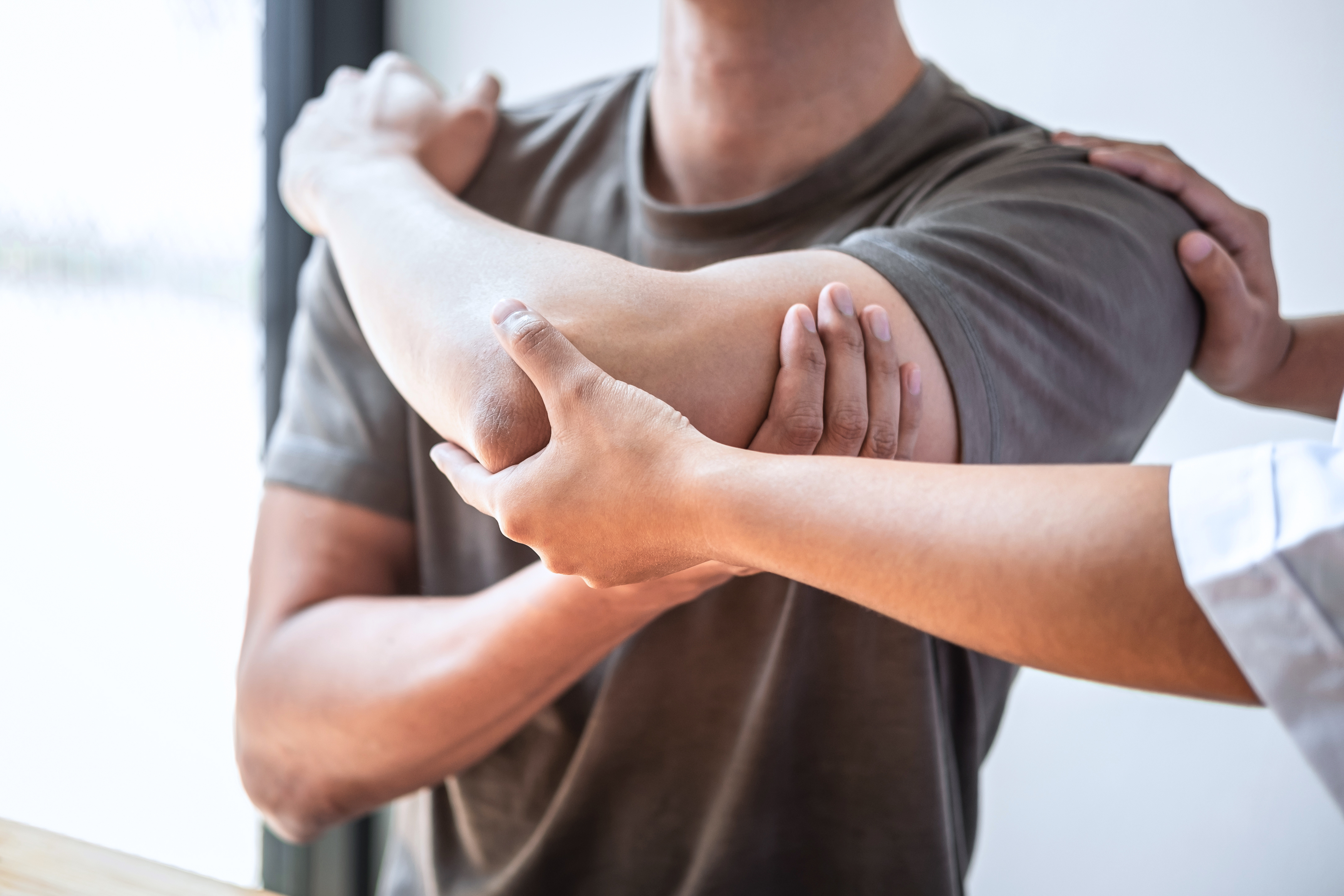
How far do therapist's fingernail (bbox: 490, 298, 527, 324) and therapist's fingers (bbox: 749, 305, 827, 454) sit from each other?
0.54 feet

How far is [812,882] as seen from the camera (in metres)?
0.81

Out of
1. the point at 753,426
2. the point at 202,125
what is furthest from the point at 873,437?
the point at 202,125

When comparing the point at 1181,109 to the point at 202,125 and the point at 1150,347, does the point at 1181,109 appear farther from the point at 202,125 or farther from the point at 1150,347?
the point at 202,125

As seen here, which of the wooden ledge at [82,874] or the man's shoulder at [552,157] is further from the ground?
the man's shoulder at [552,157]

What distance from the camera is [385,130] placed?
0.85 metres

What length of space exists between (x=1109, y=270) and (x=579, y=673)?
53 cm

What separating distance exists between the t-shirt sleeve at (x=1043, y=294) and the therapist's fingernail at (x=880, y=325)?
5cm

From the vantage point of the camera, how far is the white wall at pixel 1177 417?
3.29 ft

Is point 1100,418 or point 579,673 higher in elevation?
point 1100,418

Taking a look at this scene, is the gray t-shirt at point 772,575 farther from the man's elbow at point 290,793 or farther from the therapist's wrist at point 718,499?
the therapist's wrist at point 718,499

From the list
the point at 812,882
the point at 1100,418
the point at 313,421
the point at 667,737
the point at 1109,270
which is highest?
the point at 1109,270

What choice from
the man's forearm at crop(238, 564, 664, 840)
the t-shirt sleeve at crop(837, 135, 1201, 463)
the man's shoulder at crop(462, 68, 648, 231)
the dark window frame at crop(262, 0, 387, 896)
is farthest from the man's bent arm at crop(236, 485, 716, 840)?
the dark window frame at crop(262, 0, 387, 896)

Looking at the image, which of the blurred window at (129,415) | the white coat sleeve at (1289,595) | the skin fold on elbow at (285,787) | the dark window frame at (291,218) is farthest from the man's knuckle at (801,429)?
the dark window frame at (291,218)

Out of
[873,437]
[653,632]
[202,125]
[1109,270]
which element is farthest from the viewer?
[202,125]
